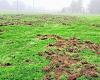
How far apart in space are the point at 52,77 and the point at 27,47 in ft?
38.4

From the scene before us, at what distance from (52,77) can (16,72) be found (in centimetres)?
376

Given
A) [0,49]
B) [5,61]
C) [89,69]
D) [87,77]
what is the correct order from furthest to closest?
[0,49] < [5,61] < [89,69] < [87,77]

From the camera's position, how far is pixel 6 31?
53125 mm

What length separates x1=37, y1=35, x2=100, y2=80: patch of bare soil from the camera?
27922mm

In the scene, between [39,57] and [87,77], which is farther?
[39,57]

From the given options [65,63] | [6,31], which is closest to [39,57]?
[65,63]

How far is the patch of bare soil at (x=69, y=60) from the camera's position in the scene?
27.9 meters

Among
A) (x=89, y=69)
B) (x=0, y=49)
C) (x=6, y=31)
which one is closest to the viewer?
(x=89, y=69)

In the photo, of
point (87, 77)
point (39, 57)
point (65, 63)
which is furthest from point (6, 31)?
point (87, 77)

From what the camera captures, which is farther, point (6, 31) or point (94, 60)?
point (6, 31)

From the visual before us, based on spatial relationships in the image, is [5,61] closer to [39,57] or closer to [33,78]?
[39,57]

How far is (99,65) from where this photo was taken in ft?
99.9

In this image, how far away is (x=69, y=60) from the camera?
32.1 meters

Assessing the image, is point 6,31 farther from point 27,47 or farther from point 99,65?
point 99,65
